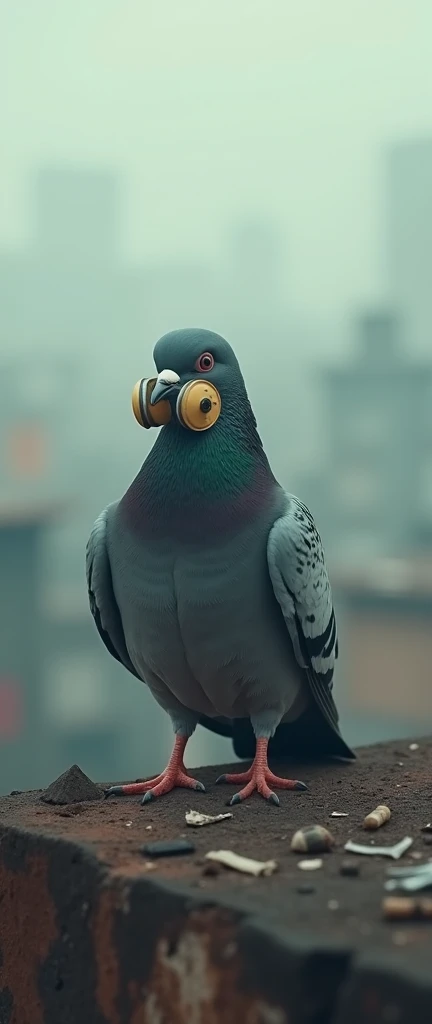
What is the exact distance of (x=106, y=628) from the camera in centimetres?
384

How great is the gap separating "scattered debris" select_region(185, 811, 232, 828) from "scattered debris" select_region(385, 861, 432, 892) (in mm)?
720

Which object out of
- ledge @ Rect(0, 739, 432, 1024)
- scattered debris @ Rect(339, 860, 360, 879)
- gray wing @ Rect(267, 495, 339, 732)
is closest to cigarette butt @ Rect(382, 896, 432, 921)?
ledge @ Rect(0, 739, 432, 1024)

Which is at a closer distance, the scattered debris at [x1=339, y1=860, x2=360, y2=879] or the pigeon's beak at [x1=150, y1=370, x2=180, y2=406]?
the scattered debris at [x1=339, y1=860, x2=360, y2=879]

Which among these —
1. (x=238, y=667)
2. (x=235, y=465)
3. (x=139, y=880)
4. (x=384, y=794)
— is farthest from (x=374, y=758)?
(x=139, y=880)

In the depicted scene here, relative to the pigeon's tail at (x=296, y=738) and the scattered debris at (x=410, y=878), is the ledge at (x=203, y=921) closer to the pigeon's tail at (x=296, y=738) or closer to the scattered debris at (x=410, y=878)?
the scattered debris at (x=410, y=878)

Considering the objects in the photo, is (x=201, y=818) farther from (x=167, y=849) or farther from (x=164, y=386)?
(x=164, y=386)

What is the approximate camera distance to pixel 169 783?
3.71 metres

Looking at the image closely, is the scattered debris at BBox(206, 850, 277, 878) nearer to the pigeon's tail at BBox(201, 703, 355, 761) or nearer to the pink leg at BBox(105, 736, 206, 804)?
the pink leg at BBox(105, 736, 206, 804)

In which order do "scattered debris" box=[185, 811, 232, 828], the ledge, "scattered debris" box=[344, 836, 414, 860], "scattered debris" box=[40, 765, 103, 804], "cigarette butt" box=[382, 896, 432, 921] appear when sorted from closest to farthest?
the ledge, "cigarette butt" box=[382, 896, 432, 921], "scattered debris" box=[344, 836, 414, 860], "scattered debris" box=[185, 811, 232, 828], "scattered debris" box=[40, 765, 103, 804]

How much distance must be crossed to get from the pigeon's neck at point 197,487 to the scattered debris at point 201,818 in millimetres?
782

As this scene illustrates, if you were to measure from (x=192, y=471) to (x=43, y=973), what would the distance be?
1.43 m

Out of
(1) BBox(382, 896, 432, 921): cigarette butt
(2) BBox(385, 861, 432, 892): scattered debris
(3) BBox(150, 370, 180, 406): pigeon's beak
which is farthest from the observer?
(3) BBox(150, 370, 180, 406): pigeon's beak

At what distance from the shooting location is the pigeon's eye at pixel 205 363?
3494mm

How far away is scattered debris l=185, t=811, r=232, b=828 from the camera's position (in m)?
3.24
